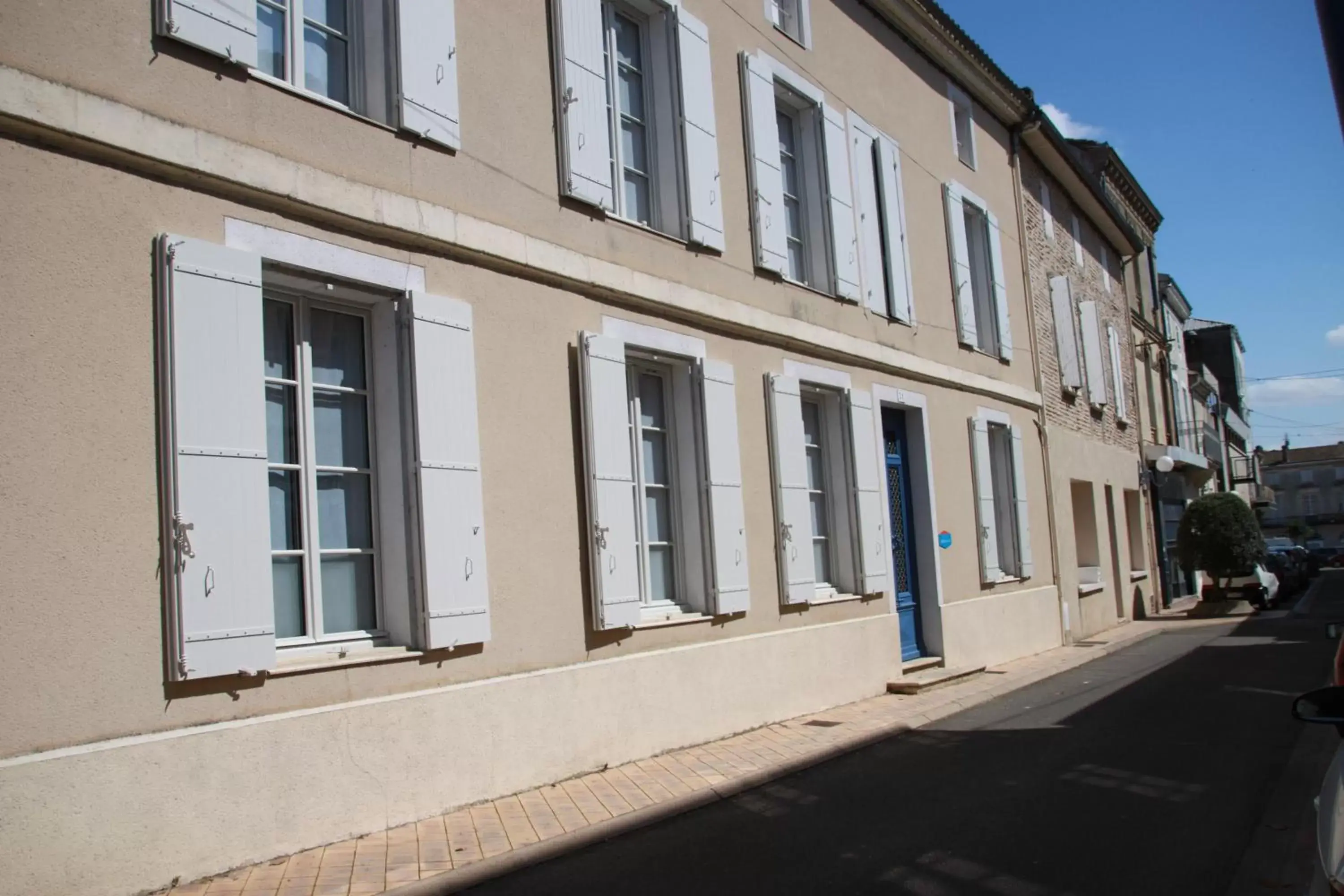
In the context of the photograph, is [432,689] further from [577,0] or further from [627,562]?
[577,0]

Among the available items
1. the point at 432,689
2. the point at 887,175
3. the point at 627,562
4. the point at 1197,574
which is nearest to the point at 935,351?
the point at 887,175

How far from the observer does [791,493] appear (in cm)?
910

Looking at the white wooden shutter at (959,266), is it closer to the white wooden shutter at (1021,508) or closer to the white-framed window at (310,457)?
the white wooden shutter at (1021,508)

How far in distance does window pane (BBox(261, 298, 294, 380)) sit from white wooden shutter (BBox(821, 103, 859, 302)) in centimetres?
600

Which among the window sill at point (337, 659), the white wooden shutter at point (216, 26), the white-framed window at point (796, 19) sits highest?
the white-framed window at point (796, 19)

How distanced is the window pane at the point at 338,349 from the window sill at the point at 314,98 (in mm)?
1081

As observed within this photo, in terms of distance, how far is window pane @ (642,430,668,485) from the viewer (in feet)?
26.2

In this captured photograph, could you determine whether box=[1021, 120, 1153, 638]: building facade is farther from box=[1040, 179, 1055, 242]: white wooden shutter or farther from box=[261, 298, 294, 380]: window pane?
box=[261, 298, 294, 380]: window pane

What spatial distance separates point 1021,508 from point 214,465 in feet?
37.7

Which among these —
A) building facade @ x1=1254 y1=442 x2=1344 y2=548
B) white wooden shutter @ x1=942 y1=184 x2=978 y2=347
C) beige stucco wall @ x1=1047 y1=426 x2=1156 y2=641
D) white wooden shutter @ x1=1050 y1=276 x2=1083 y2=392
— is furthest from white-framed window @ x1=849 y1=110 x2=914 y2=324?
building facade @ x1=1254 y1=442 x2=1344 y2=548

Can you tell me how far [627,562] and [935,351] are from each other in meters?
6.51

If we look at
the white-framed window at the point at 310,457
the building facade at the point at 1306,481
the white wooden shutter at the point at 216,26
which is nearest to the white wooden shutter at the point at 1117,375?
the white-framed window at the point at 310,457

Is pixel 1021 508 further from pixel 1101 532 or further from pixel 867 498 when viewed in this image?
pixel 1101 532

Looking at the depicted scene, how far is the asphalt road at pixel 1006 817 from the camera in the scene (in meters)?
4.68
